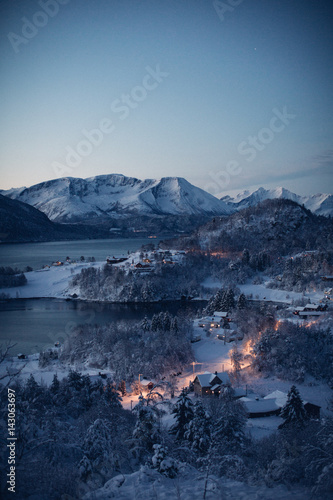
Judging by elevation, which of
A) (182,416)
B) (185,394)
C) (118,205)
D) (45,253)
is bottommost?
(182,416)

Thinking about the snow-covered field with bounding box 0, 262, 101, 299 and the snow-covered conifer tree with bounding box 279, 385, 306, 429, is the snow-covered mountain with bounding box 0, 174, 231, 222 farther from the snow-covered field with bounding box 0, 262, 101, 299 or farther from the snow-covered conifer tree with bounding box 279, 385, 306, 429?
the snow-covered conifer tree with bounding box 279, 385, 306, 429

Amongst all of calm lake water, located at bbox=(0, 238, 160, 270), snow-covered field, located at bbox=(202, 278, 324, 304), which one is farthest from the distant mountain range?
snow-covered field, located at bbox=(202, 278, 324, 304)

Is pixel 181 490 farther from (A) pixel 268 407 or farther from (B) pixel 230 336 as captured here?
(B) pixel 230 336

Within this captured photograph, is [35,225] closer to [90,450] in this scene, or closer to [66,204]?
[66,204]

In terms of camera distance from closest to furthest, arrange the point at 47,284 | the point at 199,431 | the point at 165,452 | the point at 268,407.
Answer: the point at 165,452 < the point at 199,431 < the point at 268,407 < the point at 47,284

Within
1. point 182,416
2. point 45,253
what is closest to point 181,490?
point 182,416

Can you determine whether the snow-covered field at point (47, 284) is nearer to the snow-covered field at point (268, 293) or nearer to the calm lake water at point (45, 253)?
the calm lake water at point (45, 253)
